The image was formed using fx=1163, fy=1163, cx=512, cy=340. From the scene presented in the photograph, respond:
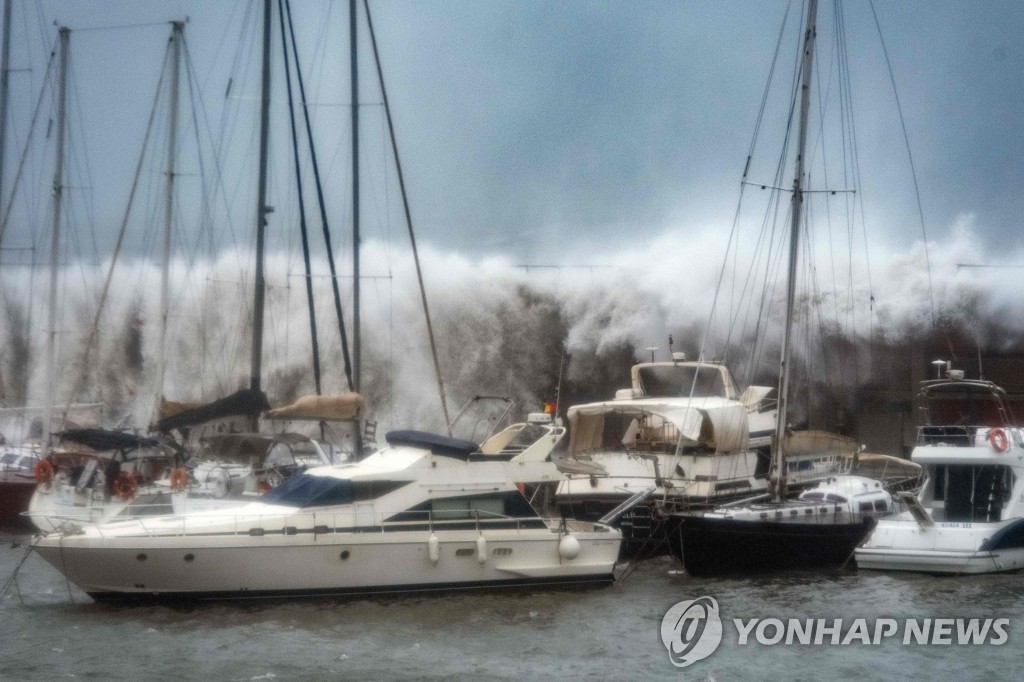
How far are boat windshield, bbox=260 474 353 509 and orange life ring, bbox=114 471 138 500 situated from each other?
6224 mm

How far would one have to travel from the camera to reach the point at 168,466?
2367cm

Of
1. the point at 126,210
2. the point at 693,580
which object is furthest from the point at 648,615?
the point at 126,210

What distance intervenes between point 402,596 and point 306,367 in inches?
1048

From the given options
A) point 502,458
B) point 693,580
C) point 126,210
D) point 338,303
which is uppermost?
point 126,210

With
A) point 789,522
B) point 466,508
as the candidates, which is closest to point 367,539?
point 466,508

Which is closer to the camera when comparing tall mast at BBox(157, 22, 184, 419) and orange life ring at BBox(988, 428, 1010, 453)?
orange life ring at BBox(988, 428, 1010, 453)

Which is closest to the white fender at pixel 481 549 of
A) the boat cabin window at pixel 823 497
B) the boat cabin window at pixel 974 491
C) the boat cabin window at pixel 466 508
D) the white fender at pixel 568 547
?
the boat cabin window at pixel 466 508

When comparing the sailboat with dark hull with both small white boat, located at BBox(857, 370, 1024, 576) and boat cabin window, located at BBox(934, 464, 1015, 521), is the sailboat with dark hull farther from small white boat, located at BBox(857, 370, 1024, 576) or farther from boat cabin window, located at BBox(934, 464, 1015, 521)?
boat cabin window, located at BBox(934, 464, 1015, 521)

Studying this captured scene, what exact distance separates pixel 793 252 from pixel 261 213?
11.5 metres

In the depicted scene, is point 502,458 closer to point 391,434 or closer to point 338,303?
point 391,434

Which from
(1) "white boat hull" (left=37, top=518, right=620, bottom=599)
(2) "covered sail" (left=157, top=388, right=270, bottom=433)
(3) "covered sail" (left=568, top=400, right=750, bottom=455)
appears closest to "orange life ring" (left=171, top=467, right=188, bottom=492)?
(2) "covered sail" (left=157, top=388, right=270, bottom=433)

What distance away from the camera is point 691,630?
1501 centimetres

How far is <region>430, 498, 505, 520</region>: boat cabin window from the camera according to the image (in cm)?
1667

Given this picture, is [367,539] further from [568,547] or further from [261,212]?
[261,212]
